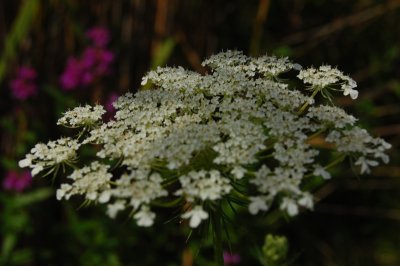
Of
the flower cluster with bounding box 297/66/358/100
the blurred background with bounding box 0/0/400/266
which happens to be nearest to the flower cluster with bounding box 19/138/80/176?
the flower cluster with bounding box 297/66/358/100

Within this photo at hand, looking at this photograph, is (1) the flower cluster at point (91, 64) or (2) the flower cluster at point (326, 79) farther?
(1) the flower cluster at point (91, 64)

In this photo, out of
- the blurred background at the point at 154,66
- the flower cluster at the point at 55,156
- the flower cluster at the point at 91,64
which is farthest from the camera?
the flower cluster at the point at 91,64

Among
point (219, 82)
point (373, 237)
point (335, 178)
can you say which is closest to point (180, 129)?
point (219, 82)

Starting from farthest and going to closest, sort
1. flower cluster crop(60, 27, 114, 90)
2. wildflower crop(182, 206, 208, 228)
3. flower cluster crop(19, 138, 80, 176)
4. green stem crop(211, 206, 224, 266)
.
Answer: flower cluster crop(60, 27, 114, 90), flower cluster crop(19, 138, 80, 176), green stem crop(211, 206, 224, 266), wildflower crop(182, 206, 208, 228)

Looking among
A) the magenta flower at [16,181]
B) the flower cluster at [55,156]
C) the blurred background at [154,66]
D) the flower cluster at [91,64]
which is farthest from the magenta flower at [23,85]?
the flower cluster at [55,156]

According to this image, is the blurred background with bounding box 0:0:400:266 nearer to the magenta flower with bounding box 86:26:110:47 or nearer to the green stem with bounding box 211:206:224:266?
the magenta flower with bounding box 86:26:110:47

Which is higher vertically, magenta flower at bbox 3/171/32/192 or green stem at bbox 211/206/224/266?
magenta flower at bbox 3/171/32/192

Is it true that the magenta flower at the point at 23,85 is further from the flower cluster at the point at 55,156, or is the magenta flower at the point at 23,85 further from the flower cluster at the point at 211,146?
the flower cluster at the point at 55,156
